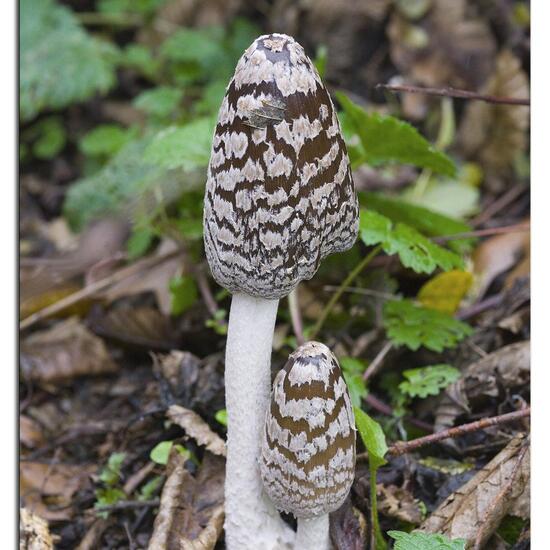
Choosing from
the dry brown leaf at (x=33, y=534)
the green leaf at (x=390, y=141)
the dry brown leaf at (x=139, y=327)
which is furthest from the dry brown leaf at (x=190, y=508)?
the green leaf at (x=390, y=141)

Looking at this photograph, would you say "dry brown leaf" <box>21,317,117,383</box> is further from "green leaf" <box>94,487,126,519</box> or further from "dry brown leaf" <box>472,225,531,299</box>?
"dry brown leaf" <box>472,225,531,299</box>

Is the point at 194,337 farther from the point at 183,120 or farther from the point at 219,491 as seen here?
the point at 183,120

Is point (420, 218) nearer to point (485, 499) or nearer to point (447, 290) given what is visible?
point (447, 290)

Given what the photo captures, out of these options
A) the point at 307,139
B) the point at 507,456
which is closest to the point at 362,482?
the point at 507,456

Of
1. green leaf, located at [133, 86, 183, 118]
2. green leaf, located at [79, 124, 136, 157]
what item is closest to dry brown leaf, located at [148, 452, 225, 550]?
green leaf, located at [133, 86, 183, 118]

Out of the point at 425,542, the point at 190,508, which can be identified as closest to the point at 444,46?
the point at 190,508
